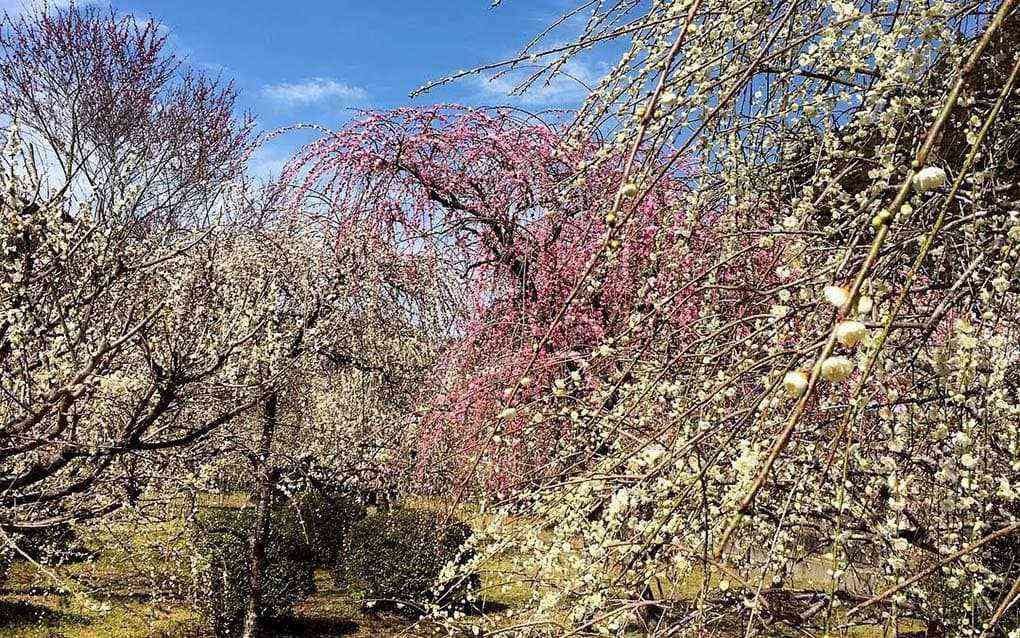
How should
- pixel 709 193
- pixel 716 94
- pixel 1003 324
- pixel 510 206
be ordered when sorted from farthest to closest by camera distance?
pixel 510 206, pixel 709 193, pixel 1003 324, pixel 716 94

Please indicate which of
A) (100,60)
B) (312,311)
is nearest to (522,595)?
(312,311)

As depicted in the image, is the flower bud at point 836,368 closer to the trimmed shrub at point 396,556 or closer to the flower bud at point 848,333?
the flower bud at point 848,333

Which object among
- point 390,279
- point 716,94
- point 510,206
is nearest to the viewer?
point 716,94

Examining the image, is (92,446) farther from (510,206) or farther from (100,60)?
(100,60)

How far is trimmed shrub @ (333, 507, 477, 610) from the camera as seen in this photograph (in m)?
7.74

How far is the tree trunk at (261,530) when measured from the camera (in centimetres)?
654

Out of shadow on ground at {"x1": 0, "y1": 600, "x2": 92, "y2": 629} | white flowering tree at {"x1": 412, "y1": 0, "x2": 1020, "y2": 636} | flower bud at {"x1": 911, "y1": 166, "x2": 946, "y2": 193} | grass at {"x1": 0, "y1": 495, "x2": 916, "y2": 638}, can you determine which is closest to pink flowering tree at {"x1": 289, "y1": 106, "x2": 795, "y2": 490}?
white flowering tree at {"x1": 412, "y1": 0, "x2": 1020, "y2": 636}

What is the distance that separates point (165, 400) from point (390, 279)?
2893mm

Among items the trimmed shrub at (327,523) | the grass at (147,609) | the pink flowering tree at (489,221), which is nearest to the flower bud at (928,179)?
the pink flowering tree at (489,221)

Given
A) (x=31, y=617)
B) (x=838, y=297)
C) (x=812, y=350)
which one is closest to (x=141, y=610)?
(x=31, y=617)

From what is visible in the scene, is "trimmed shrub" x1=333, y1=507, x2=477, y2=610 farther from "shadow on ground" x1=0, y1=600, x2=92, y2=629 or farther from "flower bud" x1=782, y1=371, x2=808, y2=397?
"flower bud" x1=782, y1=371, x2=808, y2=397

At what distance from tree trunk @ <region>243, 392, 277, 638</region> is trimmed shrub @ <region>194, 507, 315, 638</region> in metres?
0.13

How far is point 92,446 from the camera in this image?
3.42m

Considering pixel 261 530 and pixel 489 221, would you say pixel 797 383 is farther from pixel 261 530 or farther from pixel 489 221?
pixel 261 530
